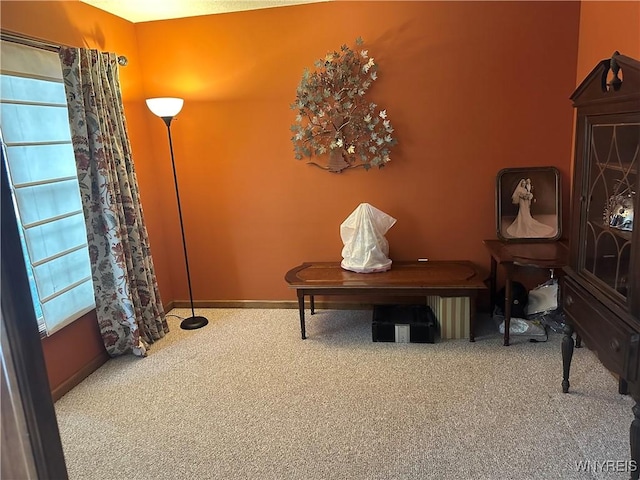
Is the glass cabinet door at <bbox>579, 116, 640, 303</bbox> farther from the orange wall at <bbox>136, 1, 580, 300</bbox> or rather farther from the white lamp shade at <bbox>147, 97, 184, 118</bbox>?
the white lamp shade at <bbox>147, 97, 184, 118</bbox>

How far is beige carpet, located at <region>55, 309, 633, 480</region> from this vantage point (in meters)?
2.08

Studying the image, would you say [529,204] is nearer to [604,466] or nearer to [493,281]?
[493,281]

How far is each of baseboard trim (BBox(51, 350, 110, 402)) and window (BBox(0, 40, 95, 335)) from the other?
342 mm

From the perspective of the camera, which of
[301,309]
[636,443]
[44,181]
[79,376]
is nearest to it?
[636,443]

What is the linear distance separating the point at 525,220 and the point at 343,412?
1955mm

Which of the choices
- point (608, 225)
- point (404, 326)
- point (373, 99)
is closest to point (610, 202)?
point (608, 225)

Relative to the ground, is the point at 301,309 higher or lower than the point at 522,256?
lower

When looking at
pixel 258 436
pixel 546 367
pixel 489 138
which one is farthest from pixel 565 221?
pixel 258 436

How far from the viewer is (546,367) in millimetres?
2773

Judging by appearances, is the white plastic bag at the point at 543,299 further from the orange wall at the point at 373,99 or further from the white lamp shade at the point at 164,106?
the white lamp shade at the point at 164,106

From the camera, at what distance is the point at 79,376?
9.58ft

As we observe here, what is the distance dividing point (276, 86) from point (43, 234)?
1885 millimetres

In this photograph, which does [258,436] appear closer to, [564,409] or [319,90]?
[564,409]

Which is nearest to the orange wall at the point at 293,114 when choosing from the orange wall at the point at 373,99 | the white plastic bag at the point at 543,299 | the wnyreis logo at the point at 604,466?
the orange wall at the point at 373,99
